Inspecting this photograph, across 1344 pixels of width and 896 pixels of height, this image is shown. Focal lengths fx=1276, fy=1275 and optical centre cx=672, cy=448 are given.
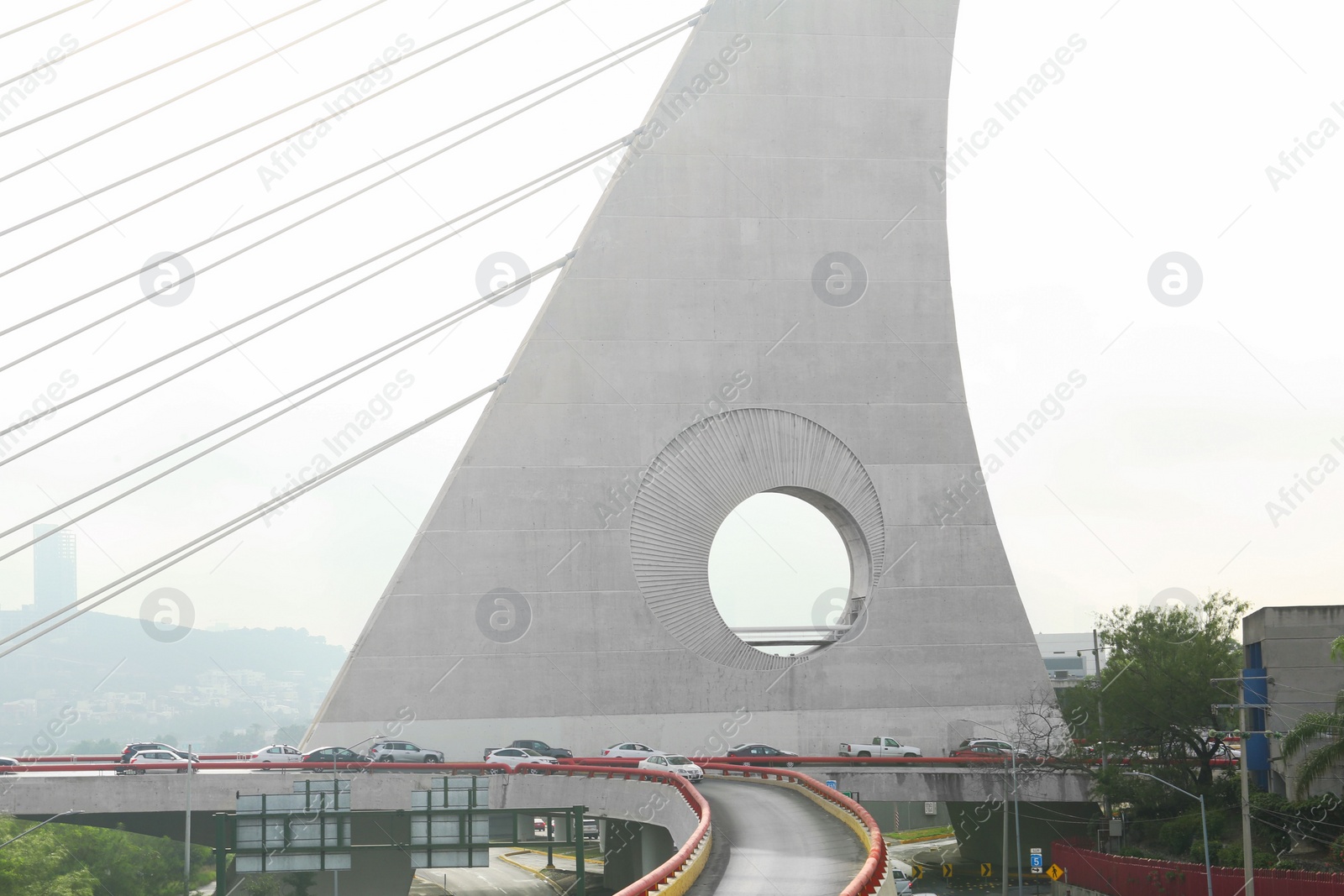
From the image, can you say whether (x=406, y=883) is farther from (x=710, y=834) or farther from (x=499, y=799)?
(x=710, y=834)

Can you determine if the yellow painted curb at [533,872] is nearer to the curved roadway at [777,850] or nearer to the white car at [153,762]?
the white car at [153,762]

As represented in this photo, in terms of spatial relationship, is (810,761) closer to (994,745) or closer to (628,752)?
(628,752)

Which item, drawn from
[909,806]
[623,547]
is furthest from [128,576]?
[909,806]

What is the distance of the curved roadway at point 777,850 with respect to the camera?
62.8ft

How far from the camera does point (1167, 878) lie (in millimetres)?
32750

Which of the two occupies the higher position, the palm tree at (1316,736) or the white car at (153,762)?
the palm tree at (1316,736)

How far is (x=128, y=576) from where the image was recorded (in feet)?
118

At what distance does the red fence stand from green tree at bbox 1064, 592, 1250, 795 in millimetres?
2501

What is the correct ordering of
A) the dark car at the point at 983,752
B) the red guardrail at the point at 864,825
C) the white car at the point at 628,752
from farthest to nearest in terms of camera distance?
the dark car at the point at 983,752 < the white car at the point at 628,752 < the red guardrail at the point at 864,825

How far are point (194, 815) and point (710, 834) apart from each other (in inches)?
892

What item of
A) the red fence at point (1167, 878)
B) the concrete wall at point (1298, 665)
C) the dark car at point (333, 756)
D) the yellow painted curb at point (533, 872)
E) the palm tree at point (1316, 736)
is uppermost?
the concrete wall at point (1298, 665)

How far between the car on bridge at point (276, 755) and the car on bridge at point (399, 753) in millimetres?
2208

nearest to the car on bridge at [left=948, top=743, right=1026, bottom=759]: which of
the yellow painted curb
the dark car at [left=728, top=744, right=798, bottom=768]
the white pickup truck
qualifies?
A: the white pickup truck

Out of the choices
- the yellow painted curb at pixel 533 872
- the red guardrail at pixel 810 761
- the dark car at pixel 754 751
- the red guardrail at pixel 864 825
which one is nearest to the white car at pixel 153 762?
the red guardrail at pixel 810 761
